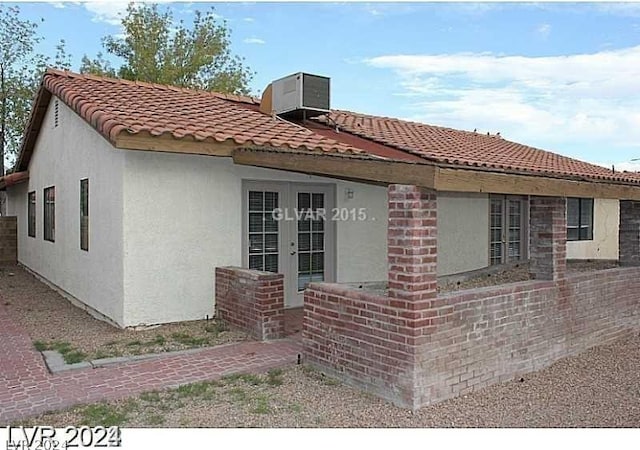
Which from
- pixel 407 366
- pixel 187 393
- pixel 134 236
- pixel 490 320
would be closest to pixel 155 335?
pixel 134 236

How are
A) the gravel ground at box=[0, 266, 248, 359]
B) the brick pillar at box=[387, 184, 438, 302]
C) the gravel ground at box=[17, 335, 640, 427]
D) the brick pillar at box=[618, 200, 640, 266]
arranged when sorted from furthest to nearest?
the brick pillar at box=[618, 200, 640, 266] → the gravel ground at box=[0, 266, 248, 359] → the brick pillar at box=[387, 184, 438, 302] → the gravel ground at box=[17, 335, 640, 427]

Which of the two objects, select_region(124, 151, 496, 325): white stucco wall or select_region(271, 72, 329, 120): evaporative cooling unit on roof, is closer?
select_region(124, 151, 496, 325): white stucco wall

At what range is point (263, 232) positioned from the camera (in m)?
9.37

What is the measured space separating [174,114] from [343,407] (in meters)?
6.12

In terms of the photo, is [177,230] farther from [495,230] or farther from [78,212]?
[495,230]

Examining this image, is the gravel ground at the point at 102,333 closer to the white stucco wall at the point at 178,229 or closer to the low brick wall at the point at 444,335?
the white stucco wall at the point at 178,229

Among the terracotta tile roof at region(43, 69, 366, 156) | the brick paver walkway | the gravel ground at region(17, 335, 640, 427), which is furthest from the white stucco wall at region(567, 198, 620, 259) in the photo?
the brick paver walkway

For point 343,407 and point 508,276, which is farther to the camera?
point 508,276

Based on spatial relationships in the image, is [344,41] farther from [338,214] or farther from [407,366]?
[407,366]

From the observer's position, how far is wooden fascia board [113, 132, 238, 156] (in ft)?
24.0

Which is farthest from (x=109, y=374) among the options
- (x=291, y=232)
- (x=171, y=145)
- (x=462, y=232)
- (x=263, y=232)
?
(x=462, y=232)

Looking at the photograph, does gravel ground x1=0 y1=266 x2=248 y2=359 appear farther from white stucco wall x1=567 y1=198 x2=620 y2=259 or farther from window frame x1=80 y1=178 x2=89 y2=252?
white stucco wall x1=567 y1=198 x2=620 y2=259

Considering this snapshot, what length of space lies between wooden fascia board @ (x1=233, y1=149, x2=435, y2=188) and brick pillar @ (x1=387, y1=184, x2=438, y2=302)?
138 mm

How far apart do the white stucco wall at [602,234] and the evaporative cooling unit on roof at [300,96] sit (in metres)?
9.65
